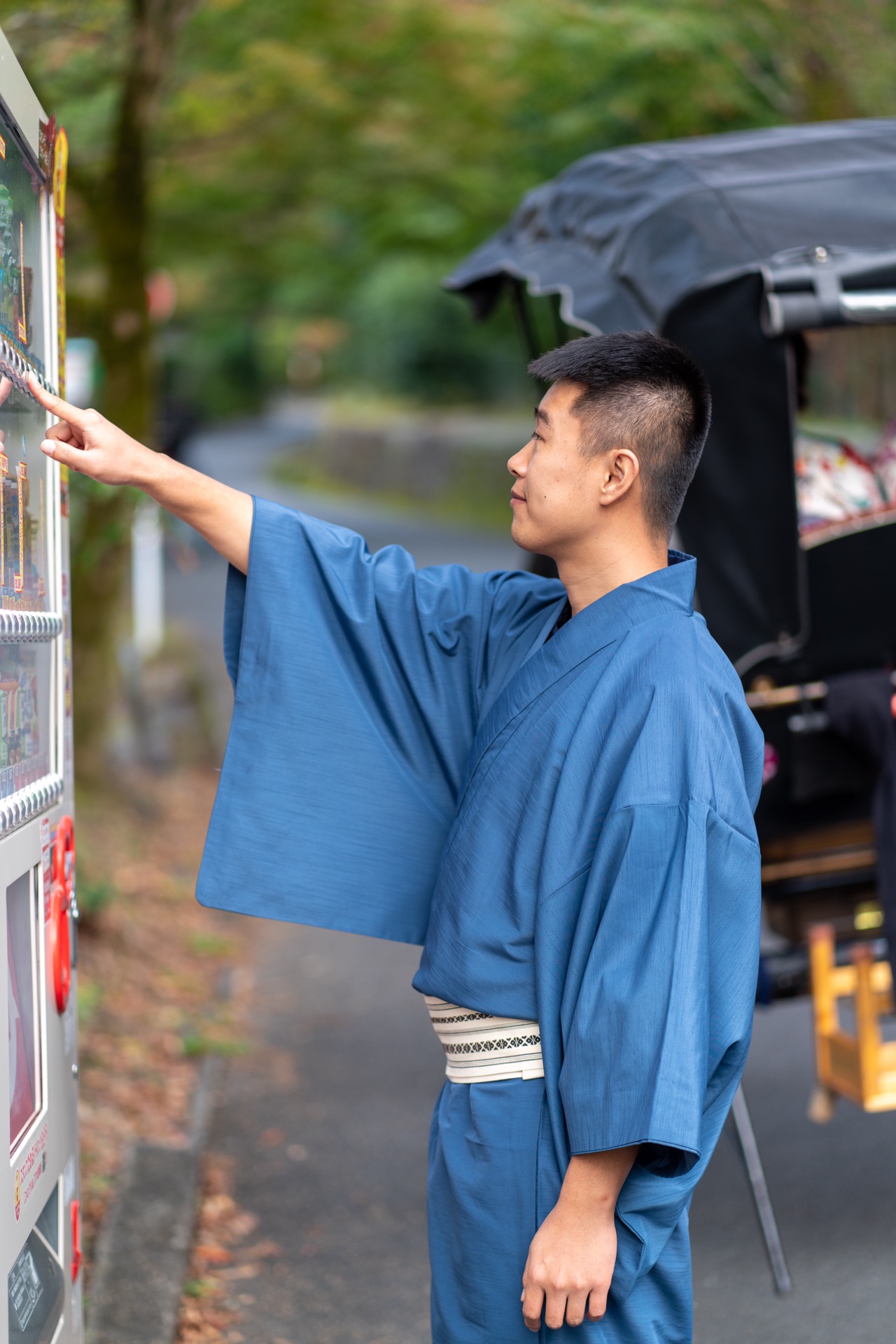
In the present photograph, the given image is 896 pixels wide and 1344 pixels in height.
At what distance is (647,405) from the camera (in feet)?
6.54

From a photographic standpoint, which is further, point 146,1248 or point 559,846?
point 146,1248

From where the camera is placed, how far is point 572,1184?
6.17 ft

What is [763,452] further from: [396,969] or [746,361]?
[396,969]

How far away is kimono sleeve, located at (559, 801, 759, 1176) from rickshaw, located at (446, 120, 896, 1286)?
4.50 ft

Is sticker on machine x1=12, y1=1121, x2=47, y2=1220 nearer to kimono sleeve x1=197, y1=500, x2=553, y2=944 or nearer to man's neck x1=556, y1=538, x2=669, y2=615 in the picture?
kimono sleeve x1=197, y1=500, x2=553, y2=944

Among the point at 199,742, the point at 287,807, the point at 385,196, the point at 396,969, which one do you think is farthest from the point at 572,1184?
the point at 385,196

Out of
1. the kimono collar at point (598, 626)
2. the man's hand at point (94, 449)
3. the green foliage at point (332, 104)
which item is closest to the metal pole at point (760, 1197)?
the kimono collar at point (598, 626)

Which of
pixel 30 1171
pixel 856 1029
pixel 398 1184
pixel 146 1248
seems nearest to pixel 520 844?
pixel 30 1171

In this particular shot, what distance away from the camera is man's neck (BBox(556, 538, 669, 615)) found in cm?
205

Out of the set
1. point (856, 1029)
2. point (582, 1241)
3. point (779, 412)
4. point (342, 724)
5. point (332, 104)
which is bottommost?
point (856, 1029)

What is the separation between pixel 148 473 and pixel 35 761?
53 centimetres

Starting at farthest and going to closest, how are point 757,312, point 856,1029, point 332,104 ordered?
point 332,104
point 856,1029
point 757,312

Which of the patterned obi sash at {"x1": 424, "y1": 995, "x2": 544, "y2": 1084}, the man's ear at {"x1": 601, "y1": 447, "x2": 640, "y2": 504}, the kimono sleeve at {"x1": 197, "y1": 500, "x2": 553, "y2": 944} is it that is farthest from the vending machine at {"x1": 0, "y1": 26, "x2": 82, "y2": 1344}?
the man's ear at {"x1": 601, "y1": 447, "x2": 640, "y2": 504}

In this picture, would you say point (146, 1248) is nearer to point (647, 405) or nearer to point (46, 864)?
point (46, 864)
